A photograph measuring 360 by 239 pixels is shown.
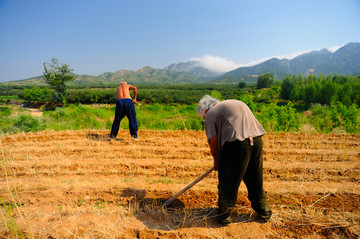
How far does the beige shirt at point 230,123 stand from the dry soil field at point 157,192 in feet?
4.15

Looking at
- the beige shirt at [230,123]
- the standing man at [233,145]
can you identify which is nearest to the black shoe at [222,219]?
the standing man at [233,145]

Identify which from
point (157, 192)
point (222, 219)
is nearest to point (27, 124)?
point (157, 192)

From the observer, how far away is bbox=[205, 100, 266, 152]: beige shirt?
2025mm

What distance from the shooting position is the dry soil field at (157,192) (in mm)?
2416

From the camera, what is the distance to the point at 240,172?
2.13 m

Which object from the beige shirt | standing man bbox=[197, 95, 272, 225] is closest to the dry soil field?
standing man bbox=[197, 95, 272, 225]

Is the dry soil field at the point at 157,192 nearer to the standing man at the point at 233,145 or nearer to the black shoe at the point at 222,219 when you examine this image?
the black shoe at the point at 222,219

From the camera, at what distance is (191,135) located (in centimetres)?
641

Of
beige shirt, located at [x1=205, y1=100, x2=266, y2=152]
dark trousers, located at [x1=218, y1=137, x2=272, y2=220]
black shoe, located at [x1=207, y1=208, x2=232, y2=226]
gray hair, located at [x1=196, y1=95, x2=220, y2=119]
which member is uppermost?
gray hair, located at [x1=196, y1=95, x2=220, y2=119]

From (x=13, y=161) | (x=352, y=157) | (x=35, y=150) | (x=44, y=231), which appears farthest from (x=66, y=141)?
(x=352, y=157)

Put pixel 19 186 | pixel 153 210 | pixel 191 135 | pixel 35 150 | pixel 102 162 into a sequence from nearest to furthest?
pixel 153 210, pixel 19 186, pixel 102 162, pixel 35 150, pixel 191 135

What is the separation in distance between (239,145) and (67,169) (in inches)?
144

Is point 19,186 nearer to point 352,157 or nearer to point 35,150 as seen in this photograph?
point 35,150

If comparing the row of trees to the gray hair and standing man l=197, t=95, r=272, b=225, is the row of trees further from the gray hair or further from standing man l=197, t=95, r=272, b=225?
the gray hair
